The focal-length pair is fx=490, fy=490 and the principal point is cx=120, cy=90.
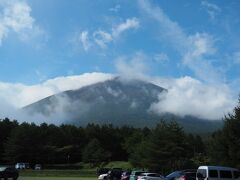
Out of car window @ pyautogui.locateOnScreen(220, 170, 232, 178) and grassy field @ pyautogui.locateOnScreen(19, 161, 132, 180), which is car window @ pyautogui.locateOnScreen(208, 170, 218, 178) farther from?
grassy field @ pyautogui.locateOnScreen(19, 161, 132, 180)

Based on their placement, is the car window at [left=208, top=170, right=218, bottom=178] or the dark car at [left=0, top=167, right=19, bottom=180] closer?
the car window at [left=208, top=170, right=218, bottom=178]

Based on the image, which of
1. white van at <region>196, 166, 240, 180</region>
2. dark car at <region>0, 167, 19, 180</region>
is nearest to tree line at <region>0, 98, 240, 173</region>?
dark car at <region>0, 167, 19, 180</region>

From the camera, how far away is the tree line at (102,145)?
73.2 m

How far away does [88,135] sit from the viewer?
511 feet

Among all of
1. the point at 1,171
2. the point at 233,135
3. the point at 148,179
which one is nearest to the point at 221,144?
the point at 233,135

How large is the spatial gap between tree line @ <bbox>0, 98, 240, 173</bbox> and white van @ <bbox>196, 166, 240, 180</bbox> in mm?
37528

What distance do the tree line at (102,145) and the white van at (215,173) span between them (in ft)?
123

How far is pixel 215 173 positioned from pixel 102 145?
404ft

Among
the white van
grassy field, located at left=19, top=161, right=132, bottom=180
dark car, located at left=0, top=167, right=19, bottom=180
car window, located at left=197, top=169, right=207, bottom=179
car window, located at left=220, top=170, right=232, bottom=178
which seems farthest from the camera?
grassy field, located at left=19, top=161, right=132, bottom=180

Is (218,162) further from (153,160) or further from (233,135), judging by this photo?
(153,160)

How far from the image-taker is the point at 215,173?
A: 30.9 meters

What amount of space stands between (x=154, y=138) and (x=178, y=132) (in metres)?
4.08

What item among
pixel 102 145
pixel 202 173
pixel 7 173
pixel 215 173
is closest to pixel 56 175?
pixel 7 173

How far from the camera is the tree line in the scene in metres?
73.2
